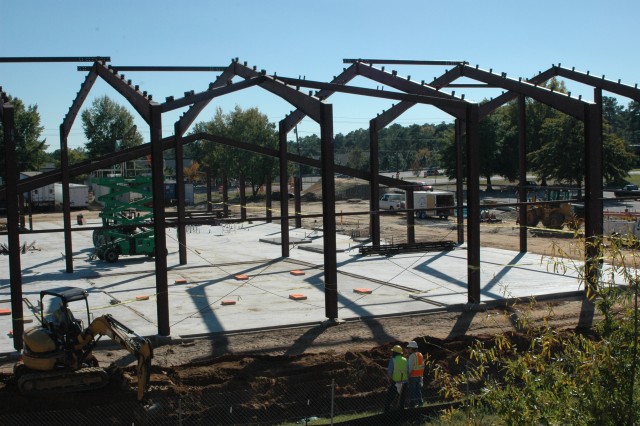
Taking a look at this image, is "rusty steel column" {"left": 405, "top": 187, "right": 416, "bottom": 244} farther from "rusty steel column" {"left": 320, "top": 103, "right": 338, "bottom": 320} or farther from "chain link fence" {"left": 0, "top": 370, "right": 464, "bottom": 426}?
"chain link fence" {"left": 0, "top": 370, "right": 464, "bottom": 426}

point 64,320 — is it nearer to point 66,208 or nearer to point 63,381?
point 63,381

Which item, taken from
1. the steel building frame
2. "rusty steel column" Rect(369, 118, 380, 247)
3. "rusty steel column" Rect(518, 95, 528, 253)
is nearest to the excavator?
the steel building frame

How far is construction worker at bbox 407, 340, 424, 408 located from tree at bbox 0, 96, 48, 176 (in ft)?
263

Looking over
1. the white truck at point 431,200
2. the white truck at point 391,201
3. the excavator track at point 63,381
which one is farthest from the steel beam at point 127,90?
the white truck at point 391,201

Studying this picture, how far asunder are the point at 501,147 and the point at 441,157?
6350 mm

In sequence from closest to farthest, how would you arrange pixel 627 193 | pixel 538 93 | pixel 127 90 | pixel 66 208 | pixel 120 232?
1. pixel 127 90
2. pixel 538 93
3. pixel 66 208
4. pixel 120 232
5. pixel 627 193

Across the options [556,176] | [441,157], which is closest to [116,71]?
[556,176]

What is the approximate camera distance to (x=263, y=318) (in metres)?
22.3

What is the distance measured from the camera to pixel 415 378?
584 inches

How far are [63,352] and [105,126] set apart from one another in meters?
86.4

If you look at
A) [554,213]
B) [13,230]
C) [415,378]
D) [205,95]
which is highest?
[205,95]

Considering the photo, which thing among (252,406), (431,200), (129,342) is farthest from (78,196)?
(252,406)

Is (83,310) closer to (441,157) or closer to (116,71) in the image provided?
(116,71)

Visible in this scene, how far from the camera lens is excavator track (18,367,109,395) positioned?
14375mm
